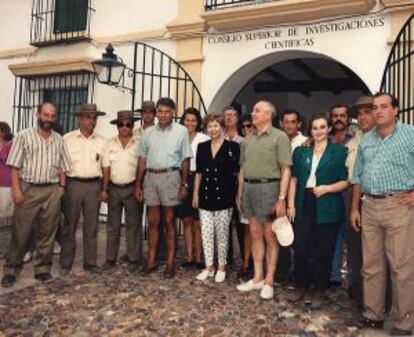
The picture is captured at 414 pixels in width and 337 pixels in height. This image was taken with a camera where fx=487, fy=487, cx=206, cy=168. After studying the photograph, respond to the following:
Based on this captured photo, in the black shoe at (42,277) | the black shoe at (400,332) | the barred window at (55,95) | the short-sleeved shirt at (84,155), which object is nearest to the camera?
the black shoe at (400,332)

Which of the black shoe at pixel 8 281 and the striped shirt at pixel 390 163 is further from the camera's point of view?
the black shoe at pixel 8 281

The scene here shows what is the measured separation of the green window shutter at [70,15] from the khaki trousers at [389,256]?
7.01 meters

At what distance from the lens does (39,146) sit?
16.9 ft

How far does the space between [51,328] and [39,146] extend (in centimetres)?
200

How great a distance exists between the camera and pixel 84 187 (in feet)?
18.1

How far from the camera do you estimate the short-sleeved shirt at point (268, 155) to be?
454 cm

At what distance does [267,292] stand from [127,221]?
1985 mm

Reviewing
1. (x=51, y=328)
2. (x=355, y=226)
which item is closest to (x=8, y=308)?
(x=51, y=328)

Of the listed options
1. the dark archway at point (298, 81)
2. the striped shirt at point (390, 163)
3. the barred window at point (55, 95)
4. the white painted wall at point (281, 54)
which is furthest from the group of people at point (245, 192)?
the dark archway at point (298, 81)

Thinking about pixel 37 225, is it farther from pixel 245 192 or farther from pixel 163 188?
pixel 245 192

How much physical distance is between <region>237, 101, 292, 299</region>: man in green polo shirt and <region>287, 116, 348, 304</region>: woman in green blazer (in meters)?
0.14

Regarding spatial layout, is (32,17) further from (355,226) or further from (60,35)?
(355,226)

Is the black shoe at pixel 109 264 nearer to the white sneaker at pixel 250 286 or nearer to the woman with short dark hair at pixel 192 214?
the woman with short dark hair at pixel 192 214

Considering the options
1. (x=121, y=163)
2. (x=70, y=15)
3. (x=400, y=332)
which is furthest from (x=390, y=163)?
(x=70, y=15)
